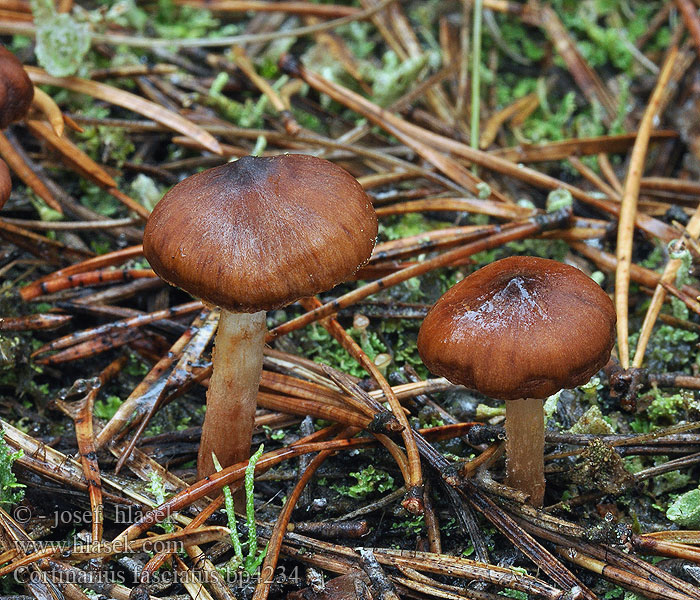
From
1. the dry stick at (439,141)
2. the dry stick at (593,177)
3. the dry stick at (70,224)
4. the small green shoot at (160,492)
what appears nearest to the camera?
the small green shoot at (160,492)

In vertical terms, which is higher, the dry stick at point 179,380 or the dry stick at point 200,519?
the dry stick at point 179,380

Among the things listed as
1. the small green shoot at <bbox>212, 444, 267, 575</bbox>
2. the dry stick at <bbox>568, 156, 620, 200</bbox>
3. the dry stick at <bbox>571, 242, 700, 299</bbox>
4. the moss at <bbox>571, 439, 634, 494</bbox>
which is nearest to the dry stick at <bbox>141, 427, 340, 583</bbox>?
the small green shoot at <bbox>212, 444, 267, 575</bbox>

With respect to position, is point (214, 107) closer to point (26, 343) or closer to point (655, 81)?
point (26, 343)

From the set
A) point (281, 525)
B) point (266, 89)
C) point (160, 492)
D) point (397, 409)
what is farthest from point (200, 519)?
point (266, 89)

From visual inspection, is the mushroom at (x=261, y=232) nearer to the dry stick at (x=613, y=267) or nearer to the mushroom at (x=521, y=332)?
the mushroom at (x=521, y=332)

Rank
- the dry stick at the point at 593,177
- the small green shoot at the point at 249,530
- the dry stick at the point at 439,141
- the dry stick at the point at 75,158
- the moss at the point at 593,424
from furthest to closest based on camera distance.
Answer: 1. the dry stick at the point at 593,177
2. the dry stick at the point at 439,141
3. the dry stick at the point at 75,158
4. the moss at the point at 593,424
5. the small green shoot at the point at 249,530

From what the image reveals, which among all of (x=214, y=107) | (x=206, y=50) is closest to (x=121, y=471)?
(x=214, y=107)

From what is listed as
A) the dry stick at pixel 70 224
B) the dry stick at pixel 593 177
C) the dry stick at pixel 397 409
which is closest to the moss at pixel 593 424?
the dry stick at pixel 397 409
